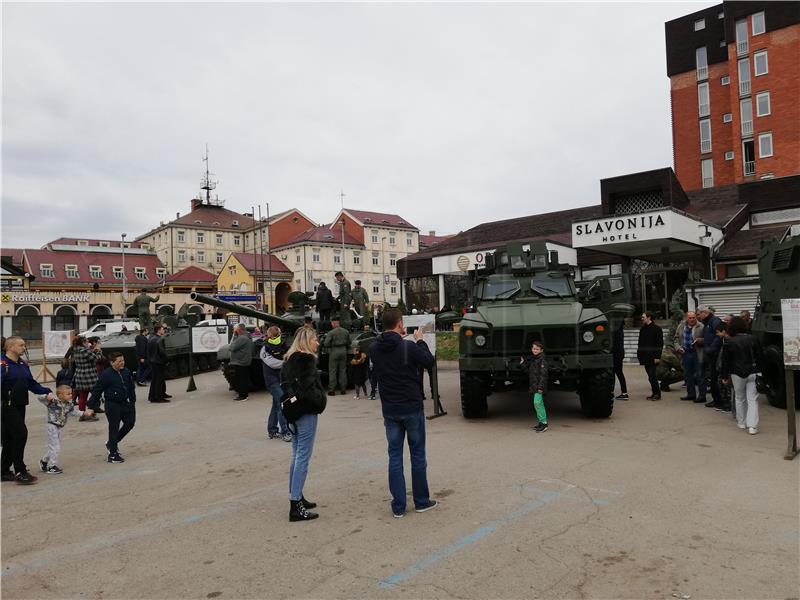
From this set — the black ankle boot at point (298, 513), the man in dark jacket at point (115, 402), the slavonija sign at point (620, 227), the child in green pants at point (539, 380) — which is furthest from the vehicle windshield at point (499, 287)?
the slavonija sign at point (620, 227)

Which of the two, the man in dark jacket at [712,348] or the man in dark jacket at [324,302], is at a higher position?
the man in dark jacket at [324,302]

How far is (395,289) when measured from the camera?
67000 mm

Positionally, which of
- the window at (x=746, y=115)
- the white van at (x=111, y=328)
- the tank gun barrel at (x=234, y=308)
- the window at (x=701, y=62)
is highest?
the window at (x=701, y=62)

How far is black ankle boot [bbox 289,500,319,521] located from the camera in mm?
4781

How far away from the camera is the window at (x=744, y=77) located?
39241mm

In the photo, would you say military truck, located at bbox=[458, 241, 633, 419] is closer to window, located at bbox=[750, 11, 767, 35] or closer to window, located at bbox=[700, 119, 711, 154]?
window, located at bbox=[750, 11, 767, 35]

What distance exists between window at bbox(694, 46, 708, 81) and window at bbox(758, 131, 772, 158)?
8.33m

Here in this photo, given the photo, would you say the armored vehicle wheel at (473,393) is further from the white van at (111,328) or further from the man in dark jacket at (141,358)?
the white van at (111,328)

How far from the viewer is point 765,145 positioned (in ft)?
125

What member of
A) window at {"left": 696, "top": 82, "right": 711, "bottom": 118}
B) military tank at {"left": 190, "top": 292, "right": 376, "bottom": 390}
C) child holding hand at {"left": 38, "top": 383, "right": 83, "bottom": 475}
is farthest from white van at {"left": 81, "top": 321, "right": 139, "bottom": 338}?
window at {"left": 696, "top": 82, "right": 711, "bottom": 118}

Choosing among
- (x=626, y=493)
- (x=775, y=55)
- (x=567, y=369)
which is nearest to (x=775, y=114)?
(x=775, y=55)

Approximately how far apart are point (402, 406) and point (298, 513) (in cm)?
119

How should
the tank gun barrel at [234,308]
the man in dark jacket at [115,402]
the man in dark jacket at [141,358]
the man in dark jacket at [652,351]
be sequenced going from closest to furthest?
1. the man in dark jacket at [115,402]
2. the tank gun barrel at [234,308]
3. the man in dark jacket at [652,351]
4. the man in dark jacket at [141,358]

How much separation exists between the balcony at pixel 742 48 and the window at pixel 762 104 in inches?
123
